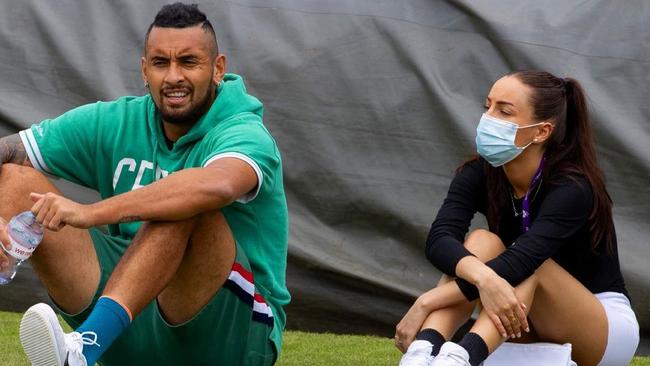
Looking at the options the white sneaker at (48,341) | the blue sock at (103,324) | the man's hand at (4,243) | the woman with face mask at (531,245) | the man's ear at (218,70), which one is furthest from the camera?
the man's ear at (218,70)

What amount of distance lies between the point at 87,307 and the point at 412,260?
6.83 ft

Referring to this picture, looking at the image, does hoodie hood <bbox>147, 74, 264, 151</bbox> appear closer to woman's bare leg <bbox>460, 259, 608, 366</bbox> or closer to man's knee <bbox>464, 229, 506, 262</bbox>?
man's knee <bbox>464, 229, 506, 262</bbox>

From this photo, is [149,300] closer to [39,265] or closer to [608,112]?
[39,265]

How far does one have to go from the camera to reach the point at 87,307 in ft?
13.0

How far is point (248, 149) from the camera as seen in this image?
12.8ft

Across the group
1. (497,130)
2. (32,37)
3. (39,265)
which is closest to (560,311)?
(497,130)

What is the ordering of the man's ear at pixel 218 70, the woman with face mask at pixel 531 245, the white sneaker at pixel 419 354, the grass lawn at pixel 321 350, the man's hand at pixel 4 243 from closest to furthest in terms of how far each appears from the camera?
the man's hand at pixel 4 243 < the white sneaker at pixel 419 354 < the woman with face mask at pixel 531 245 < the man's ear at pixel 218 70 < the grass lawn at pixel 321 350

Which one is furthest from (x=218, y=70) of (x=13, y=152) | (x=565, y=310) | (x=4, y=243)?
(x=565, y=310)

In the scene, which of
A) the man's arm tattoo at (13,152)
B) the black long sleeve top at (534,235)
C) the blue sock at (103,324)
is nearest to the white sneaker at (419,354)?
the black long sleeve top at (534,235)

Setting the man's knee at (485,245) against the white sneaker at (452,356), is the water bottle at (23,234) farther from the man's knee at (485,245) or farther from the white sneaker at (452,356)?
the man's knee at (485,245)

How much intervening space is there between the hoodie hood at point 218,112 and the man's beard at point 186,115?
0.02 metres

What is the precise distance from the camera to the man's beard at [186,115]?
409cm

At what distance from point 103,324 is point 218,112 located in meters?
0.82

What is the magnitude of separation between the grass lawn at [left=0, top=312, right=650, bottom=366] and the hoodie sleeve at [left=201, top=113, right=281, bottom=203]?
1.17 m
